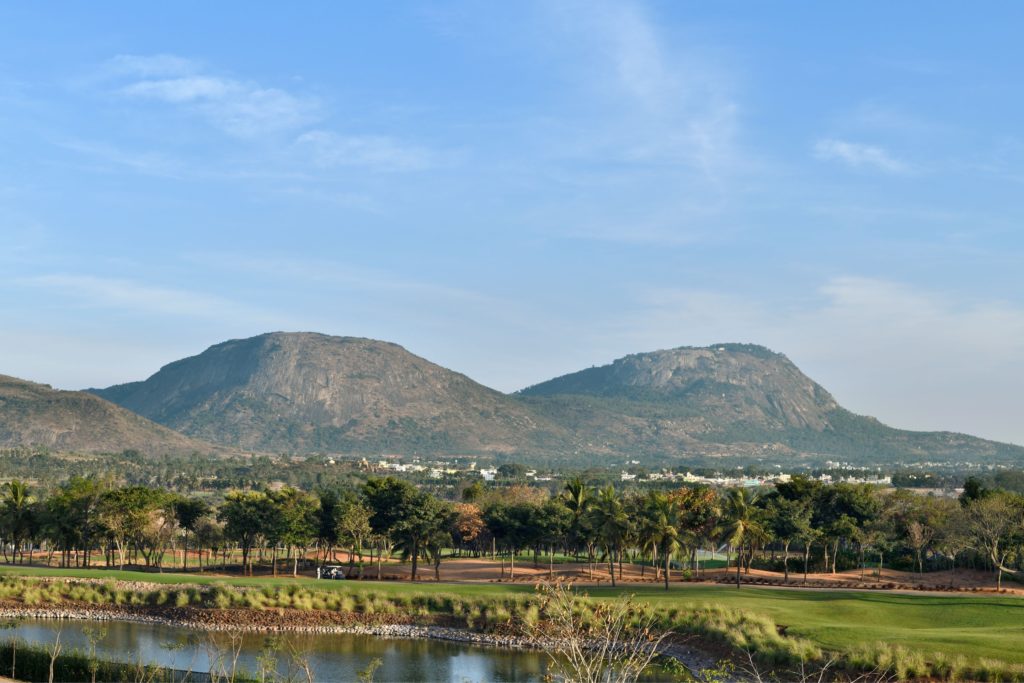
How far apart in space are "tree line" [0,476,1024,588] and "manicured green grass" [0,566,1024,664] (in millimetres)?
10013

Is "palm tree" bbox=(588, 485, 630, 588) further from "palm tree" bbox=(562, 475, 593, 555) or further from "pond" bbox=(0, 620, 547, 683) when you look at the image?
A: "pond" bbox=(0, 620, 547, 683)

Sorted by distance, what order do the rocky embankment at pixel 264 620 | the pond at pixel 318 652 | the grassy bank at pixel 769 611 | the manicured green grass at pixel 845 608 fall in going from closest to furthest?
the grassy bank at pixel 769 611
the manicured green grass at pixel 845 608
the pond at pixel 318 652
the rocky embankment at pixel 264 620

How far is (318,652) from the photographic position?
54281mm

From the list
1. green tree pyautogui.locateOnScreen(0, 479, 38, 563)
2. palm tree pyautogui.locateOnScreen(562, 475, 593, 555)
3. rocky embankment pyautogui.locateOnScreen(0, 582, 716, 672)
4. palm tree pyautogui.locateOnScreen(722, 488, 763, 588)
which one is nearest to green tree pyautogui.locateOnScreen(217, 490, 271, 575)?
green tree pyautogui.locateOnScreen(0, 479, 38, 563)

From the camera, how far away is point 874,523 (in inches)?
3878

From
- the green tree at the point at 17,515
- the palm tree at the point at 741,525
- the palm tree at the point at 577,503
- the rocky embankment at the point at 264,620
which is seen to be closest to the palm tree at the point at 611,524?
the palm tree at the point at 741,525

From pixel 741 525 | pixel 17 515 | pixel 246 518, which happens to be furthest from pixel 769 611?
pixel 17 515

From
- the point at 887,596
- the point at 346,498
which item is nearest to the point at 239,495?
the point at 346,498

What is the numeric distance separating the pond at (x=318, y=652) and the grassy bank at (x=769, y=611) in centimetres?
483

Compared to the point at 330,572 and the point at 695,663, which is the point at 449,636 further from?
the point at 330,572

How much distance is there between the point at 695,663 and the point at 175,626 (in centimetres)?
3142

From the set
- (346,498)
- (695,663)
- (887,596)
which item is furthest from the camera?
Answer: (346,498)

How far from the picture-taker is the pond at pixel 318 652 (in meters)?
49.1

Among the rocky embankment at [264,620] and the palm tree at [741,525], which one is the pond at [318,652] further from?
the palm tree at [741,525]
